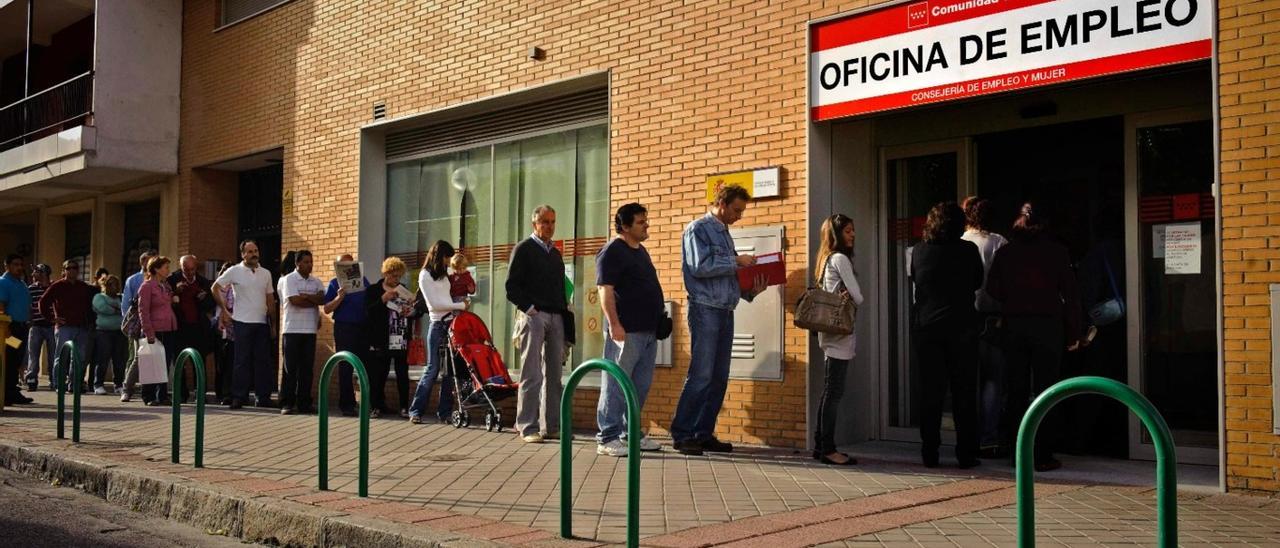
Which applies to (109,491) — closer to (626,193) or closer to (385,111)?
(626,193)

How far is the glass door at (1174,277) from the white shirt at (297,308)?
834 cm

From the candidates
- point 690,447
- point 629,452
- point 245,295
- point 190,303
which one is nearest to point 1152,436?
point 629,452

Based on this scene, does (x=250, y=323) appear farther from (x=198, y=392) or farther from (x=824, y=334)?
(x=824, y=334)

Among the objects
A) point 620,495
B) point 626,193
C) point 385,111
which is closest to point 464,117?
point 385,111

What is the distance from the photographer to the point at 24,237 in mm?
24406

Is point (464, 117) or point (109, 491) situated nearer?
point (109, 491)

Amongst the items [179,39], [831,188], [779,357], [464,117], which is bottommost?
[779,357]

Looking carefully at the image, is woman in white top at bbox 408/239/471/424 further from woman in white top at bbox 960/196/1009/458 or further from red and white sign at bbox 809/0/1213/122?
woman in white top at bbox 960/196/1009/458

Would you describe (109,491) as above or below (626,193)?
below

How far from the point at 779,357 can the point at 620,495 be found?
115 inches

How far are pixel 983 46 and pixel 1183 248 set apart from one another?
1.93 metres

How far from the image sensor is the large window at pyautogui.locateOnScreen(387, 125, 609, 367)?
1156 centimetres

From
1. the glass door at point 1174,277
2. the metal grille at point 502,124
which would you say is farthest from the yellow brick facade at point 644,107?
the glass door at point 1174,277

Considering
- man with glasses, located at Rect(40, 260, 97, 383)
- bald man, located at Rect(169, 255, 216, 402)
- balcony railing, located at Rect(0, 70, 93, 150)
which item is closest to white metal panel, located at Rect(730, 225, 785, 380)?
bald man, located at Rect(169, 255, 216, 402)
